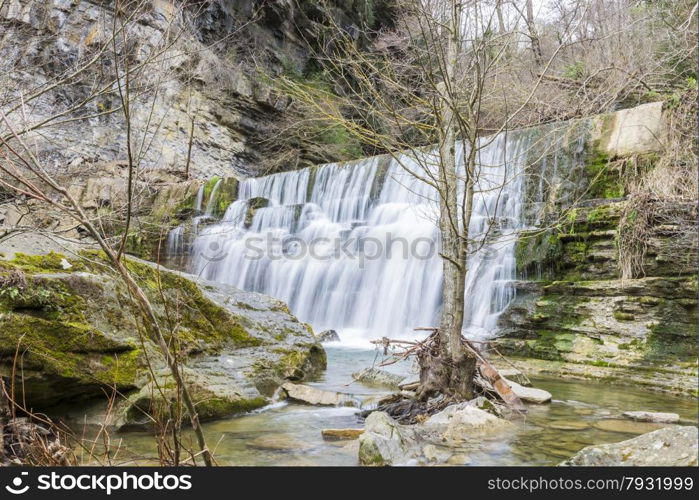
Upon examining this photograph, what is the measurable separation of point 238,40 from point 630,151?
1573 centimetres

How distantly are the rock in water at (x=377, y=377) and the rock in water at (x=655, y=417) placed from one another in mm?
2353

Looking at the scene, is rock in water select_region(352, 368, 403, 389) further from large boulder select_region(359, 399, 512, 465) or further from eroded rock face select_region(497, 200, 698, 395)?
eroded rock face select_region(497, 200, 698, 395)

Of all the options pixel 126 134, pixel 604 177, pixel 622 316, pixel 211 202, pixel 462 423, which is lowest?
pixel 462 423

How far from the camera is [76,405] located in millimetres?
4043

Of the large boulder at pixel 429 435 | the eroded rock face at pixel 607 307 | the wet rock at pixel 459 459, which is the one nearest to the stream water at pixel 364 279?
the wet rock at pixel 459 459

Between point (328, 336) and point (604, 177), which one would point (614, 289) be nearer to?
point (604, 177)

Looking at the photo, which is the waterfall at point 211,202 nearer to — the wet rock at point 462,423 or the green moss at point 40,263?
the green moss at point 40,263

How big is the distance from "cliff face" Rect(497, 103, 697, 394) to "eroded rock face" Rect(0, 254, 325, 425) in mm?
3369

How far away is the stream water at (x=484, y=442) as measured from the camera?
3.37 meters

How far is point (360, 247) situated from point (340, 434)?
313 inches

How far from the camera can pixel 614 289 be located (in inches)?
264

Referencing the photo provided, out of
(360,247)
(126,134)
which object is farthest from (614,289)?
(126,134)

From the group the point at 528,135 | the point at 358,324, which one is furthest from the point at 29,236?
the point at 528,135

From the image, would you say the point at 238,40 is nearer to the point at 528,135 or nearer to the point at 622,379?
the point at 528,135
